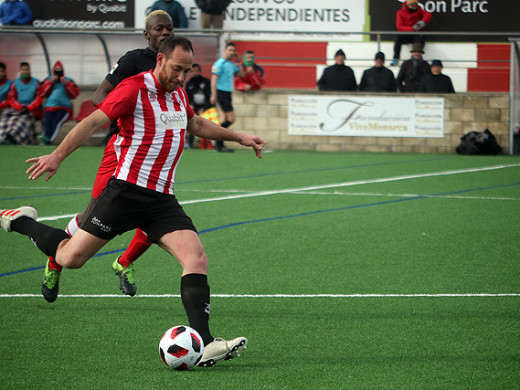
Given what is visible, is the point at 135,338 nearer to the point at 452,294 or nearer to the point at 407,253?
the point at 452,294

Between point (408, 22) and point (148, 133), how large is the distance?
17.2 m

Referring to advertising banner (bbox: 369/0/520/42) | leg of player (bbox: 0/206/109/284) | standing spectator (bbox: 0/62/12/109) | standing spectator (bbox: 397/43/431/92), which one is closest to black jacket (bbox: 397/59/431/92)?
standing spectator (bbox: 397/43/431/92)

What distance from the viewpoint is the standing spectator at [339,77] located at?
19.6 metres

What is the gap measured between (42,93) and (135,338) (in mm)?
15658

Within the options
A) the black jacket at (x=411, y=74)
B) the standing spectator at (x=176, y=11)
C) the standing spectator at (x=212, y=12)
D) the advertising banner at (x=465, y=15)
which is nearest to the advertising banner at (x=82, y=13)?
the standing spectator at (x=176, y=11)

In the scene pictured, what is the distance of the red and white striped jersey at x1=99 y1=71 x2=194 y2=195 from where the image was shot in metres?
4.91

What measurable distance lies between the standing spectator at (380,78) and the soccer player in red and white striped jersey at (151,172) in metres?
14.7

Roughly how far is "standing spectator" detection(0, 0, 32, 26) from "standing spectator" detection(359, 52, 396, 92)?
9119mm

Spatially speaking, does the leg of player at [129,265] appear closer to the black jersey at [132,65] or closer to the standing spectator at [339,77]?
the black jersey at [132,65]

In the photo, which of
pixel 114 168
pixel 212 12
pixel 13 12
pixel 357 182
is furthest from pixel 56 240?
pixel 13 12

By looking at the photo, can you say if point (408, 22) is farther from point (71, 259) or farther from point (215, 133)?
point (71, 259)

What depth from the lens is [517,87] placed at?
1908cm

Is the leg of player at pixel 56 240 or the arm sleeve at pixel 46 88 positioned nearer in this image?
the leg of player at pixel 56 240

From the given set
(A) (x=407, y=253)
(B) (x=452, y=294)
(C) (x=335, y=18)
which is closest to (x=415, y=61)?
(C) (x=335, y=18)
